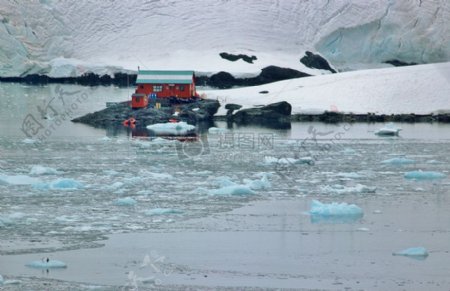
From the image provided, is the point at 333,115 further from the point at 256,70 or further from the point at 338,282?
the point at 338,282

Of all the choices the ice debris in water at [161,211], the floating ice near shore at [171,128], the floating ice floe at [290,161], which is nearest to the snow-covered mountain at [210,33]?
the floating ice near shore at [171,128]

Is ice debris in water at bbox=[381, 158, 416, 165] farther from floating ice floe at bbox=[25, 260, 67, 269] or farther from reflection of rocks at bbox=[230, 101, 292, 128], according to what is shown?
reflection of rocks at bbox=[230, 101, 292, 128]

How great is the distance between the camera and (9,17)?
54.7 metres

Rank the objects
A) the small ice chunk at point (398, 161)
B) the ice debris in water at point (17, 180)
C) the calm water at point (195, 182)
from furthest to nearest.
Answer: the small ice chunk at point (398, 161)
the ice debris in water at point (17, 180)
the calm water at point (195, 182)

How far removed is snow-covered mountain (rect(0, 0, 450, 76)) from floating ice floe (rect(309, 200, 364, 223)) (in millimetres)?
38579

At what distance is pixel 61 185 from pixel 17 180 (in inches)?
36.9

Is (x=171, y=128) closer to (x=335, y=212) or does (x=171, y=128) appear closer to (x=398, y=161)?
(x=398, y=161)

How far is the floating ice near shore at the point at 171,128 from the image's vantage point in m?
31.4

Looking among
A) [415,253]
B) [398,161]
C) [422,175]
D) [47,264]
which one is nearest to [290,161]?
Result: [398,161]

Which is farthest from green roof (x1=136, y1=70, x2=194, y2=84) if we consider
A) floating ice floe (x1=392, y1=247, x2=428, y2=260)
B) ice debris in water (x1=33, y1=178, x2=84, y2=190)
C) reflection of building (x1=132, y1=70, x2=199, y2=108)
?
floating ice floe (x1=392, y1=247, x2=428, y2=260)

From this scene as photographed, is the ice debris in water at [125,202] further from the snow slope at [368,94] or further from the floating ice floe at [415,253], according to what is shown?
the snow slope at [368,94]

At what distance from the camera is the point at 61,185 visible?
638 inches

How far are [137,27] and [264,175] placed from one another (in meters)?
42.3

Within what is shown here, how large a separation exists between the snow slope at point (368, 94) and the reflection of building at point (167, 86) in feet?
3.62
